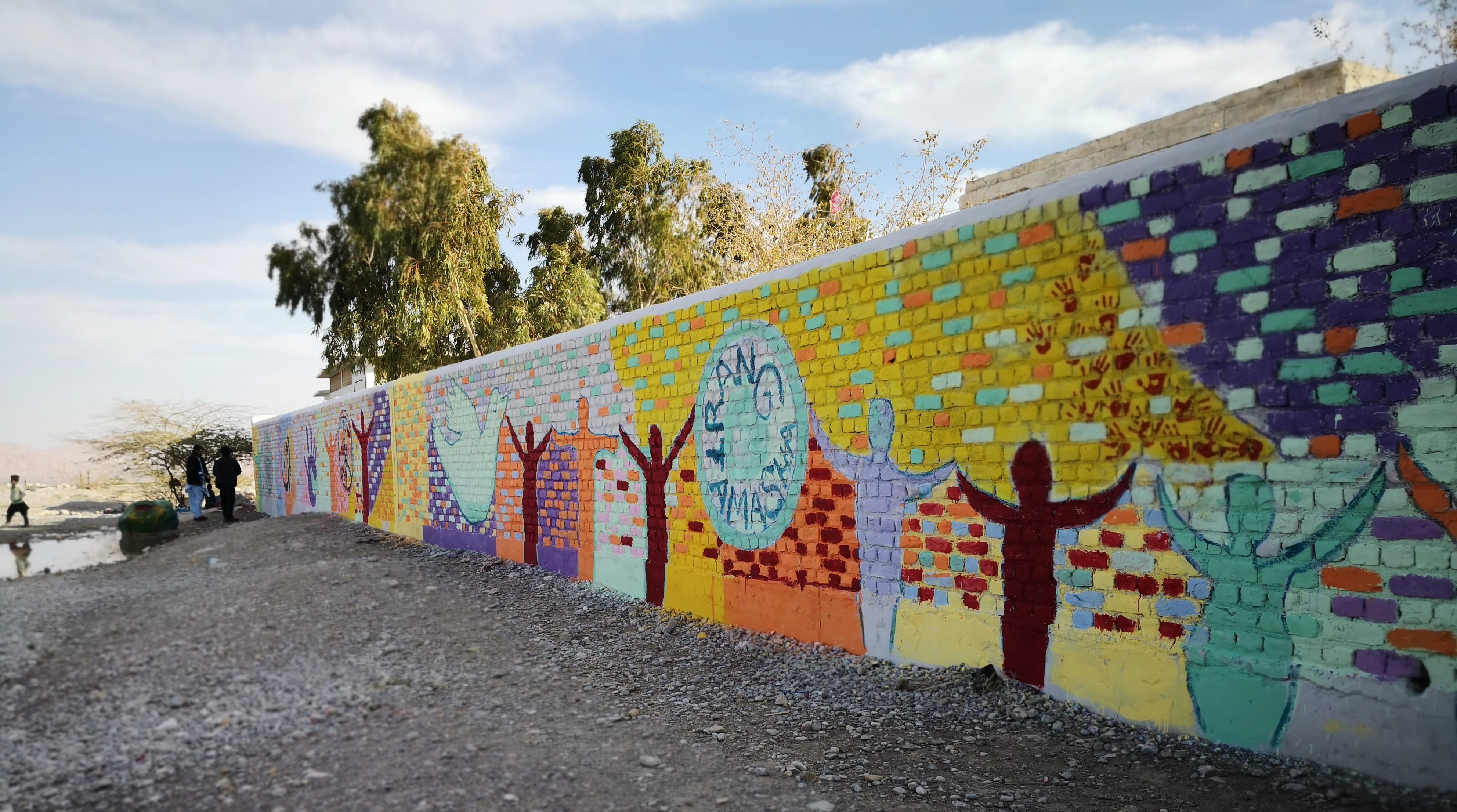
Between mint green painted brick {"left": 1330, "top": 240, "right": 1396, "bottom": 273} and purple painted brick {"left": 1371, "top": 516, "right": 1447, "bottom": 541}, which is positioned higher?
mint green painted brick {"left": 1330, "top": 240, "right": 1396, "bottom": 273}

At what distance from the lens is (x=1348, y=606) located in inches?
114

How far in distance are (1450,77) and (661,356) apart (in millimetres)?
4981

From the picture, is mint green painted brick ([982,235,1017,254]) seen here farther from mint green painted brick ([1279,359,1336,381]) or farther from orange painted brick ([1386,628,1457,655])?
orange painted brick ([1386,628,1457,655])

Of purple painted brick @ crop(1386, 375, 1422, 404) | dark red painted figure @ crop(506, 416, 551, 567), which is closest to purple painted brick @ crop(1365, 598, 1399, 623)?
purple painted brick @ crop(1386, 375, 1422, 404)

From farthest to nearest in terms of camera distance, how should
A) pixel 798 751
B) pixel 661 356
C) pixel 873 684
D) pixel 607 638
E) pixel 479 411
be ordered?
1. pixel 479 411
2. pixel 661 356
3. pixel 607 638
4. pixel 873 684
5. pixel 798 751

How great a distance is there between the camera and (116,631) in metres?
6.27

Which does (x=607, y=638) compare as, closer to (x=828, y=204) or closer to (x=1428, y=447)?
(x=1428, y=447)

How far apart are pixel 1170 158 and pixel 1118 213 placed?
292 mm

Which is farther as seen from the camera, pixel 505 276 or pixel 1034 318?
pixel 505 276

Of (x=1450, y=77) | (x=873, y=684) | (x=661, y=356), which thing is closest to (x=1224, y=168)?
(x=1450, y=77)

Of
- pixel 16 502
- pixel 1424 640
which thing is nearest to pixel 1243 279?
pixel 1424 640

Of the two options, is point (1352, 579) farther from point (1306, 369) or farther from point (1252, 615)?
point (1306, 369)

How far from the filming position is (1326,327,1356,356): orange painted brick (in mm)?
2908

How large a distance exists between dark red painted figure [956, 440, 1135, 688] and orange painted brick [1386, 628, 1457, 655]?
3.83ft
